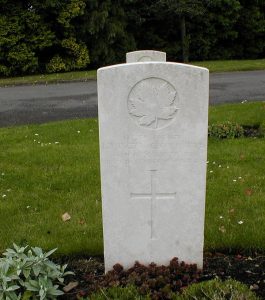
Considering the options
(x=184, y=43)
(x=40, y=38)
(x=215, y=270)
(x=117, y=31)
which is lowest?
(x=215, y=270)

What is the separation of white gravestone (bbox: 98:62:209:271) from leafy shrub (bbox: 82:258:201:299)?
0.09 metres

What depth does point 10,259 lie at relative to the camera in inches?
137

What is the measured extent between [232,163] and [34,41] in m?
13.2

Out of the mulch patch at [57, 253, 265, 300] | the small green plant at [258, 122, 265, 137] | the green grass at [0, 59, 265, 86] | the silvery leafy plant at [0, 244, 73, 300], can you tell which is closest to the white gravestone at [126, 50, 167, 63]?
the small green plant at [258, 122, 265, 137]

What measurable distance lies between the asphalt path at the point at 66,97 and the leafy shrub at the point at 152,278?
6.34 meters

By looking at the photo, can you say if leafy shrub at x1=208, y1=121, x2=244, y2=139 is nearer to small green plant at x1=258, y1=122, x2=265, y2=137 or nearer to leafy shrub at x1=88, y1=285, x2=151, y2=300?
small green plant at x1=258, y1=122, x2=265, y2=137

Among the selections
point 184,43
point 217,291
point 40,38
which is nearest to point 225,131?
point 217,291

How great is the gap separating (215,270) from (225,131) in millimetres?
3900

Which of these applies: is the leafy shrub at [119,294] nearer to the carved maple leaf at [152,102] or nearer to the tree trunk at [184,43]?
the carved maple leaf at [152,102]

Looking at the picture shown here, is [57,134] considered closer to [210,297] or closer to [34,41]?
[210,297]

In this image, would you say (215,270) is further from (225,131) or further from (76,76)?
(76,76)

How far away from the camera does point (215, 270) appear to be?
3.90 metres

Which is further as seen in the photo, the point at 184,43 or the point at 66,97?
the point at 184,43

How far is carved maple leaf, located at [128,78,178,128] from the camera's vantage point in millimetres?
3492
